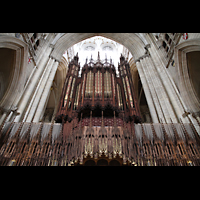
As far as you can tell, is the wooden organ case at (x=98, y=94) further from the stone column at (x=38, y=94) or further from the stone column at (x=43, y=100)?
the stone column at (x=38, y=94)

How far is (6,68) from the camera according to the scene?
729 centimetres

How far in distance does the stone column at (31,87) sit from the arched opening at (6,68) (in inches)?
34.5

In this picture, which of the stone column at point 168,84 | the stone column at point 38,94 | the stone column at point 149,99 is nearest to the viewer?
the stone column at point 168,84

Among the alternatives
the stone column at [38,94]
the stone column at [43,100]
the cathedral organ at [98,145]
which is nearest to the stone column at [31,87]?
the stone column at [38,94]

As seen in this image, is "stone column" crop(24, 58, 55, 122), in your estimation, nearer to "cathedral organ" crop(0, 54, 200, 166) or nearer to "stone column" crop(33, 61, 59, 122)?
"stone column" crop(33, 61, 59, 122)

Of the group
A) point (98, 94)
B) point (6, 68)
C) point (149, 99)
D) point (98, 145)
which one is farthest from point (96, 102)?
point (6, 68)

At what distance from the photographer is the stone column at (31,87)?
718cm

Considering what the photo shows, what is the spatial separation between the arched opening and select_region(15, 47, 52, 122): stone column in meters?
0.88

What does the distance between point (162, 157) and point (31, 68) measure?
761 cm

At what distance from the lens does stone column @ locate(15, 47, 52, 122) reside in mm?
7184

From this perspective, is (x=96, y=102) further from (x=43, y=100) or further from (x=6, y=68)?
(x=6, y=68)

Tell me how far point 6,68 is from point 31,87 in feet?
4.64
